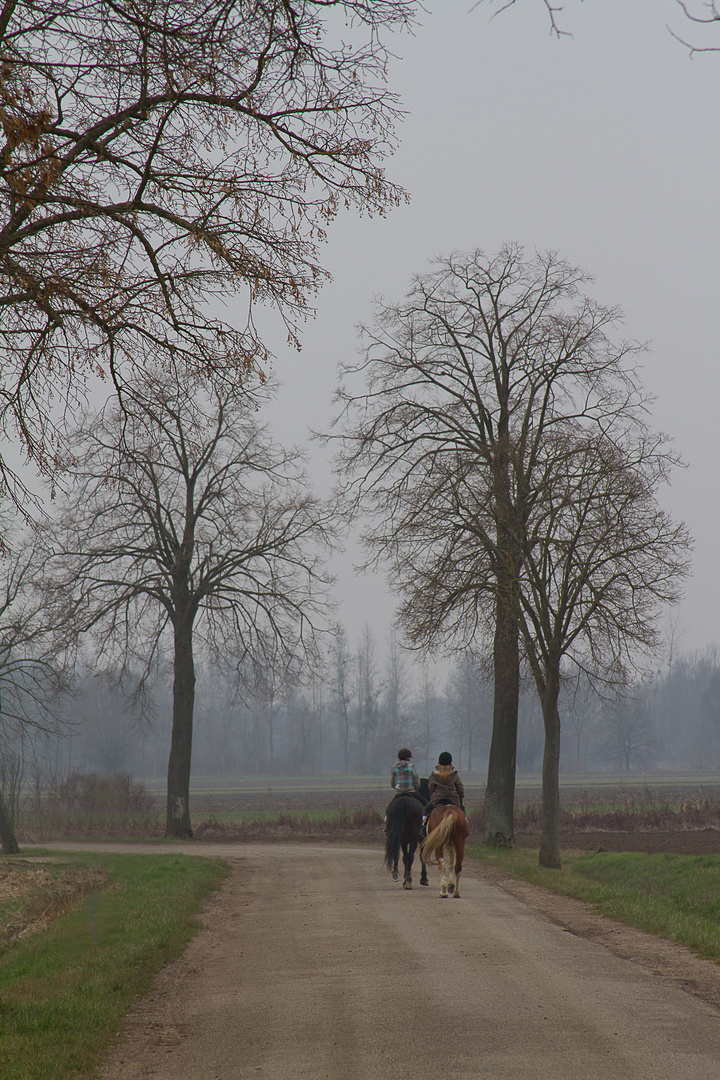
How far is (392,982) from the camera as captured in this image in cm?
817

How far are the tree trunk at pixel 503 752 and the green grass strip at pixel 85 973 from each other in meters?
10.1

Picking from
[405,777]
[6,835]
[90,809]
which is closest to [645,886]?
[405,777]

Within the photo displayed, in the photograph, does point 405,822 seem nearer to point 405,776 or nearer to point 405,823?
point 405,823

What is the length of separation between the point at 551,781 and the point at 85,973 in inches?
523

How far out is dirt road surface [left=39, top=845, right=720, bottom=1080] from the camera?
5.99 m

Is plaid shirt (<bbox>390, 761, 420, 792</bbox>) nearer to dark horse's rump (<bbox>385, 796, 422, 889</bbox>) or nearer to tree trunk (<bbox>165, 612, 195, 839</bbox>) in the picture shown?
dark horse's rump (<bbox>385, 796, 422, 889</bbox>)

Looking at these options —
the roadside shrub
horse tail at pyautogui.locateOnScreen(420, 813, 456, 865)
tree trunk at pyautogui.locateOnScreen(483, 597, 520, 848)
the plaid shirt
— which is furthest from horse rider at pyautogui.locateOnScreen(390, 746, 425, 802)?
the roadside shrub

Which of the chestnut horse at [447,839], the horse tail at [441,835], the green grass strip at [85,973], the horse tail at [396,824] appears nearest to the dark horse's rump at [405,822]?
the horse tail at [396,824]

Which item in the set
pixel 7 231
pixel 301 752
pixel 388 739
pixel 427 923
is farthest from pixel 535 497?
pixel 301 752

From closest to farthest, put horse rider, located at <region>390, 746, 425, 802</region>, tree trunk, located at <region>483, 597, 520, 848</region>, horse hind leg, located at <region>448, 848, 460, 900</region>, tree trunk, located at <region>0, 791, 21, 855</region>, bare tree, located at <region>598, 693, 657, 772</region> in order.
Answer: horse hind leg, located at <region>448, 848, 460, 900</region>
horse rider, located at <region>390, 746, 425, 802</region>
tree trunk, located at <region>483, 597, 520, 848</region>
tree trunk, located at <region>0, 791, 21, 855</region>
bare tree, located at <region>598, 693, 657, 772</region>

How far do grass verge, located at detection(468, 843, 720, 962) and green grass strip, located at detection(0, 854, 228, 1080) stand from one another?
18.5 ft

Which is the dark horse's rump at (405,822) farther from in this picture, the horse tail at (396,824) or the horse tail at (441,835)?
the horse tail at (441,835)

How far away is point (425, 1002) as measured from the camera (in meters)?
7.42

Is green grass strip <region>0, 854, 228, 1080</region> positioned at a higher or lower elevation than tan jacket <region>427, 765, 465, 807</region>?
lower
